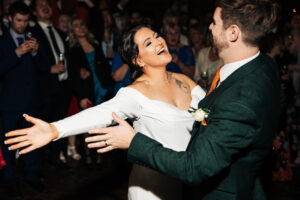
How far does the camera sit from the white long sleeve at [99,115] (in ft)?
5.19

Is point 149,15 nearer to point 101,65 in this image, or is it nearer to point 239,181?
point 101,65

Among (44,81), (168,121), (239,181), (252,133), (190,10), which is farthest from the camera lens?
(190,10)

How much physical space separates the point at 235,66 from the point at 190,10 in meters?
8.30

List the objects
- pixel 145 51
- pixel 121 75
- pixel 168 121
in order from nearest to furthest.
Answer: pixel 168 121 < pixel 145 51 < pixel 121 75

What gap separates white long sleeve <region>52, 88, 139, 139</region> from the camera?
1581 millimetres

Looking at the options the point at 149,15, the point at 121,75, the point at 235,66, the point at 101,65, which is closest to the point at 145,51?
the point at 235,66

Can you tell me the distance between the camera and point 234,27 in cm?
130

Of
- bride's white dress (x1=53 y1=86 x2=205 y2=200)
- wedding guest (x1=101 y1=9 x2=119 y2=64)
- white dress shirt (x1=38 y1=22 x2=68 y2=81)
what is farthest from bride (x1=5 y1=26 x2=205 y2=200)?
wedding guest (x1=101 y1=9 x2=119 y2=64)

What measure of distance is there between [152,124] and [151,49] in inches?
18.3

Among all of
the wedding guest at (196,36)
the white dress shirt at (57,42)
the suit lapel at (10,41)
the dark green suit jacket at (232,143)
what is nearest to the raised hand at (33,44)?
the suit lapel at (10,41)

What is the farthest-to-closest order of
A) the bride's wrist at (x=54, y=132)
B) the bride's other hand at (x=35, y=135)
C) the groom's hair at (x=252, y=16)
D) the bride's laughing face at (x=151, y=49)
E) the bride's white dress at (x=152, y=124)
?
the bride's laughing face at (x=151, y=49), the bride's white dress at (x=152, y=124), the bride's wrist at (x=54, y=132), the bride's other hand at (x=35, y=135), the groom's hair at (x=252, y=16)

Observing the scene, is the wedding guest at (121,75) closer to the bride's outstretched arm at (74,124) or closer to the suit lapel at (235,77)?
the bride's outstretched arm at (74,124)

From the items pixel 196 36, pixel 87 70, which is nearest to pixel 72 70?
pixel 87 70

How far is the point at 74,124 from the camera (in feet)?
5.26
